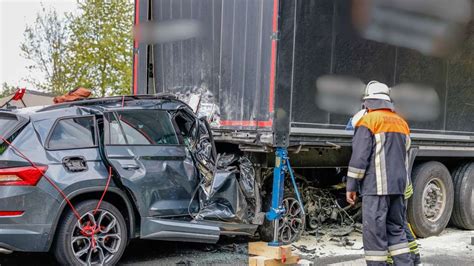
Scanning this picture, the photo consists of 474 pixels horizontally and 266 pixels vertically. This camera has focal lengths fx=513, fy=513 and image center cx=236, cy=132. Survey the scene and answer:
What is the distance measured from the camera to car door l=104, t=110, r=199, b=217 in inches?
208

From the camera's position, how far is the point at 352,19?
21.0 ft

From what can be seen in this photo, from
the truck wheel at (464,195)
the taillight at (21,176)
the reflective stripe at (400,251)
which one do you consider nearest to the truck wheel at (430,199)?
the truck wheel at (464,195)

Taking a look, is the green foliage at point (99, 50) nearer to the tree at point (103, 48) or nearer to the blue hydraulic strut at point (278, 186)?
the tree at point (103, 48)

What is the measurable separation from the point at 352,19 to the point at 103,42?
14.9m

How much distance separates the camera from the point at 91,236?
4965mm

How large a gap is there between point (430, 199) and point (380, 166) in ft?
11.0

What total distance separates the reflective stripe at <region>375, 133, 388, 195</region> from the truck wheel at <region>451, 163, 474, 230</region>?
13.1ft

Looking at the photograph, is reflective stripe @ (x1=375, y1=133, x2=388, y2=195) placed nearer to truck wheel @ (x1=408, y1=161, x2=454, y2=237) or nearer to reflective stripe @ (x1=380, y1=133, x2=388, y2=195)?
reflective stripe @ (x1=380, y1=133, x2=388, y2=195)

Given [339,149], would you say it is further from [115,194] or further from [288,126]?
[115,194]

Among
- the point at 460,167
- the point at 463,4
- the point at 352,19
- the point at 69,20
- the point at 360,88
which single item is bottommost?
the point at 460,167

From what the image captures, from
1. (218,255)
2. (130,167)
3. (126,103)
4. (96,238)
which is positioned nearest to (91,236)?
(96,238)

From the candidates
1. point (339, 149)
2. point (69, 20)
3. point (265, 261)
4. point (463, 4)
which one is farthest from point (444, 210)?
point (69, 20)

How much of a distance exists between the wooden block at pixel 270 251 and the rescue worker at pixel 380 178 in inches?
34.5

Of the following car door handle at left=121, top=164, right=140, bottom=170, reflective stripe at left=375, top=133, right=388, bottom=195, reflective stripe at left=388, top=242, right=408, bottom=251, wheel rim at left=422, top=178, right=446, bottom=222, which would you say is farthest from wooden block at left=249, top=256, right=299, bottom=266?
wheel rim at left=422, top=178, right=446, bottom=222
